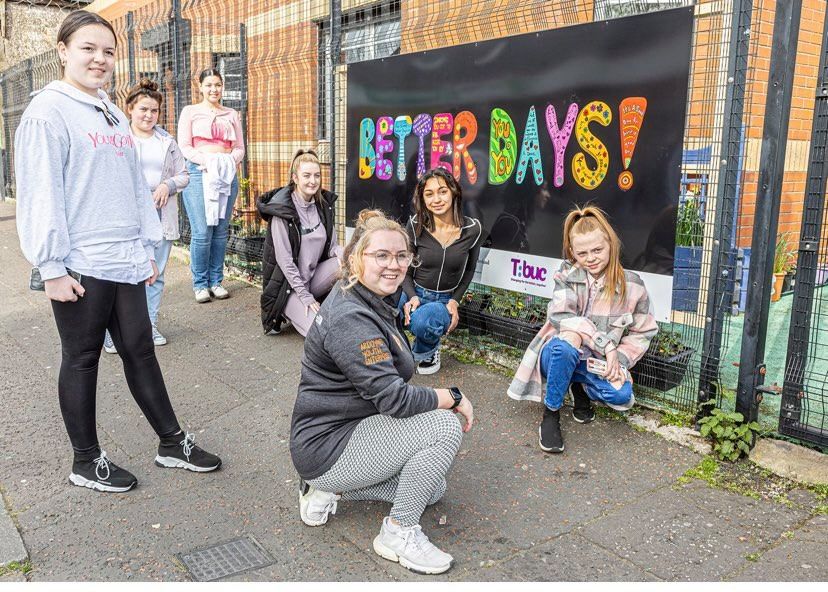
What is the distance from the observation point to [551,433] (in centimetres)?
393

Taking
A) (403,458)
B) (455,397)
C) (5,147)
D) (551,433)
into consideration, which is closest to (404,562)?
(403,458)

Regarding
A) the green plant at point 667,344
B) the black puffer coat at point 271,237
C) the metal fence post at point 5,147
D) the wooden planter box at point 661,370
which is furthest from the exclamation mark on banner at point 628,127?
the metal fence post at point 5,147

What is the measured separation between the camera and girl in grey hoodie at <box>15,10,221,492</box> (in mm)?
3137

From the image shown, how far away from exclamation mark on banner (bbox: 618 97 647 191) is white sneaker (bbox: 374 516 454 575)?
7.92ft

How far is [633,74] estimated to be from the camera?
13.8ft

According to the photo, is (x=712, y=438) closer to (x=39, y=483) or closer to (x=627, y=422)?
(x=627, y=422)

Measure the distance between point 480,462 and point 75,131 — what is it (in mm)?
2491

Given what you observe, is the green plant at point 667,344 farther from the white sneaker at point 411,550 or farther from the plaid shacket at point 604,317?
the white sneaker at point 411,550

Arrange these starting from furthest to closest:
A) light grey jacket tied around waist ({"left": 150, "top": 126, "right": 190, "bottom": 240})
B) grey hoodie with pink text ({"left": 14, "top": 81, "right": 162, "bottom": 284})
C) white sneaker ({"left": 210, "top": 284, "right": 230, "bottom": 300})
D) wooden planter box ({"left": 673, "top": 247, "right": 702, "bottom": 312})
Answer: white sneaker ({"left": 210, "top": 284, "right": 230, "bottom": 300}) → light grey jacket tied around waist ({"left": 150, "top": 126, "right": 190, "bottom": 240}) → wooden planter box ({"left": 673, "top": 247, "right": 702, "bottom": 312}) → grey hoodie with pink text ({"left": 14, "top": 81, "right": 162, "bottom": 284})

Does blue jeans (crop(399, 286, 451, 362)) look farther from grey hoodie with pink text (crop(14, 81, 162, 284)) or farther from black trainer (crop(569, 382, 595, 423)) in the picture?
grey hoodie with pink text (crop(14, 81, 162, 284))

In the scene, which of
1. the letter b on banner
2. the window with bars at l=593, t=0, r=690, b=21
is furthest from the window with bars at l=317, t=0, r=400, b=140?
the window with bars at l=593, t=0, r=690, b=21

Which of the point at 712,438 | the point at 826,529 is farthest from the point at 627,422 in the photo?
the point at 826,529

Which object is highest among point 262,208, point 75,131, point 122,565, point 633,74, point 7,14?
point 7,14

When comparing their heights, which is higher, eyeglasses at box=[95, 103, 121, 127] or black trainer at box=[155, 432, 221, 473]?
eyeglasses at box=[95, 103, 121, 127]
